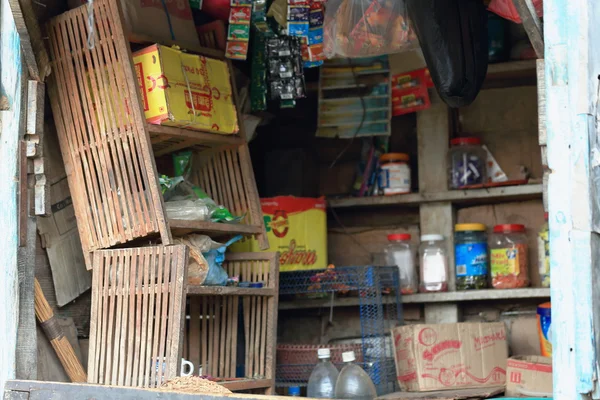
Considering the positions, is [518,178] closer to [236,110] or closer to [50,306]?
[236,110]

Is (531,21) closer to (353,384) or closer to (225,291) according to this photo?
(225,291)

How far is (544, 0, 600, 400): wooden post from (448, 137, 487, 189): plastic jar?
2.34 metres

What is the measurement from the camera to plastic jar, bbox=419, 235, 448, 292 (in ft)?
15.9

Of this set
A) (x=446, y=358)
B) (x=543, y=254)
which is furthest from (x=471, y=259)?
(x=446, y=358)

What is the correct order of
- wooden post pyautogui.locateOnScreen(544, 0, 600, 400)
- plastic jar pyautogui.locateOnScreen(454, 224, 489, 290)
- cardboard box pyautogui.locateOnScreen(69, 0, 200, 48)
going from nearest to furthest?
wooden post pyautogui.locateOnScreen(544, 0, 600, 400) < cardboard box pyautogui.locateOnScreen(69, 0, 200, 48) < plastic jar pyautogui.locateOnScreen(454, 224, 489, 290)

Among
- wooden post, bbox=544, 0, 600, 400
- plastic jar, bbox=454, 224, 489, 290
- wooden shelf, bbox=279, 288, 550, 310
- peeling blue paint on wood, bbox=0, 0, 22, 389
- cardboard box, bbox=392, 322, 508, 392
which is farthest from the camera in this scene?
plastic jar, bbox=454, 224, 489, 290

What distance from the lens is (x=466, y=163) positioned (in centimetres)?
493

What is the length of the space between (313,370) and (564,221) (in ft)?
7.08

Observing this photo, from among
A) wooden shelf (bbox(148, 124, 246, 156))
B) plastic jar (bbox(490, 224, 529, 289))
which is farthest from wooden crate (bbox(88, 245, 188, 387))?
Result: plastic jar (bbox(490, 224, 529, 289))

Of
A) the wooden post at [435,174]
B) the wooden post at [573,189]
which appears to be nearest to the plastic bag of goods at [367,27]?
the wooden post at [435,174]

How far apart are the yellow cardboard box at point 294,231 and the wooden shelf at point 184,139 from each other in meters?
0.64

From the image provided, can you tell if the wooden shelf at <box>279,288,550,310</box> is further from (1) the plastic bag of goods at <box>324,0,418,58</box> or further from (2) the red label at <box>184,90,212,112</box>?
(2) the red label at <box>184,90,212,112</box>

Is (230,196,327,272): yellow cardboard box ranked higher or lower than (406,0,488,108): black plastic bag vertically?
lower

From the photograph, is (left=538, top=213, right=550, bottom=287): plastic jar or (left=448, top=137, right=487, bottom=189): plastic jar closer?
(left=538, top=213, right=550, bottom=287): plastic jar
